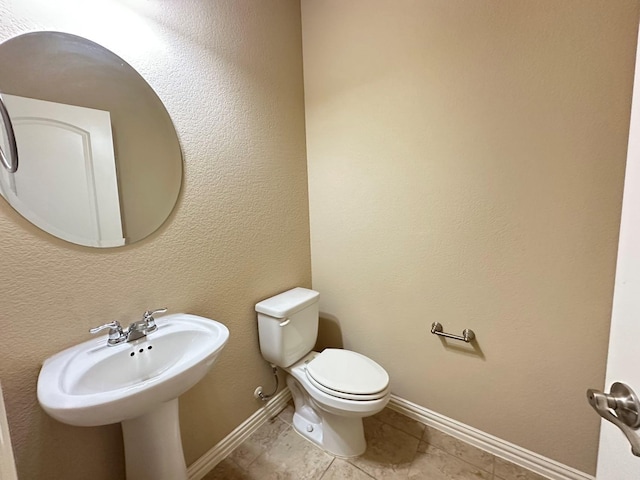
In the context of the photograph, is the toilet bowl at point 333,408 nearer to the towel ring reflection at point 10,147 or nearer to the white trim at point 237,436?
the white trim at point 237,436

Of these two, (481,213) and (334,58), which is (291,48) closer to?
(334,58)

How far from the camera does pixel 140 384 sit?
73 cm

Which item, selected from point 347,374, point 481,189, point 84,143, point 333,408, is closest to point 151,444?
point 333,408

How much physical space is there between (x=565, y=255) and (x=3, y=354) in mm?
1965

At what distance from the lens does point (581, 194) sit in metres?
1.05

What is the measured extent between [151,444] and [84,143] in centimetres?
108

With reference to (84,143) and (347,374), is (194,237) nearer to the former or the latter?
(84,143)

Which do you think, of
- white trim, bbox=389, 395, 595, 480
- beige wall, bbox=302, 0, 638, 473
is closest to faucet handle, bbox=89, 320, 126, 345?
beige wall, bbox=302, 0, 638, 473

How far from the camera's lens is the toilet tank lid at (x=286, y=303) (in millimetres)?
1402

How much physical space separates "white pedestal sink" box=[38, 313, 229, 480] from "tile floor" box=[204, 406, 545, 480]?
0.43 m

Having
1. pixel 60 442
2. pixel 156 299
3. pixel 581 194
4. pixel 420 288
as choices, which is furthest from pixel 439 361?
pixel 60 442

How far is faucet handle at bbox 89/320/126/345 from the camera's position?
922 mm

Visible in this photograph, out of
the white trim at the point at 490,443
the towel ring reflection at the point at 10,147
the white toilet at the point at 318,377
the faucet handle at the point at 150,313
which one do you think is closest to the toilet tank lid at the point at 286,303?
the white toilet at the point at 318,377

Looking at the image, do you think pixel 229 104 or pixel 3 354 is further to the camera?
pixel 229 104
